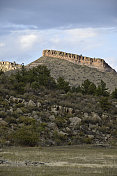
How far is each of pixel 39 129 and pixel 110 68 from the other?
152 meters

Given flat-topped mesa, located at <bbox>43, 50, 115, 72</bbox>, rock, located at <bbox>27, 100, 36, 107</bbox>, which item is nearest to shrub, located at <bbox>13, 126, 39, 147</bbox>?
rock, located at <bbox>27, 100, 36, 107</bbox>

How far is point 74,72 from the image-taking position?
148000 millimetres

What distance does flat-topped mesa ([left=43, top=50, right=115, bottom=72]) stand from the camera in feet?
559

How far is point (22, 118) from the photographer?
3209 cm

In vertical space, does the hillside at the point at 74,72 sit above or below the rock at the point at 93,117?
above

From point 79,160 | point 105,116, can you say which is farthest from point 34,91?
point 79,160

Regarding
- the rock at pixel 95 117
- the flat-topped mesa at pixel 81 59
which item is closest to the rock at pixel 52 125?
the rock at pixel 95 117

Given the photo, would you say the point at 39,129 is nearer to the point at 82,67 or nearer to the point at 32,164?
the point at 32,164

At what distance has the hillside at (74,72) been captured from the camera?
138 m

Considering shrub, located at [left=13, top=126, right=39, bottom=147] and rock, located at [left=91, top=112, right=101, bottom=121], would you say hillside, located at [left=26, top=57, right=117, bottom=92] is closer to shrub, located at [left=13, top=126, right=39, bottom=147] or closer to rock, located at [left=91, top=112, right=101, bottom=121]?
rock, located at [left=91, top=112, right=101, bottom=121]

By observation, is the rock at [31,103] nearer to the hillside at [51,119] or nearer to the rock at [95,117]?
the hillside at [51,119]

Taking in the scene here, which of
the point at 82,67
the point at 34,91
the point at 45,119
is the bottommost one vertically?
the point at 45,119

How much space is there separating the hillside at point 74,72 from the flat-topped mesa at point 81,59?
4.87m

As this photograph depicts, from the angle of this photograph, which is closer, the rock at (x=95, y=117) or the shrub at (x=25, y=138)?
the shrub at (x=25, y=138)
